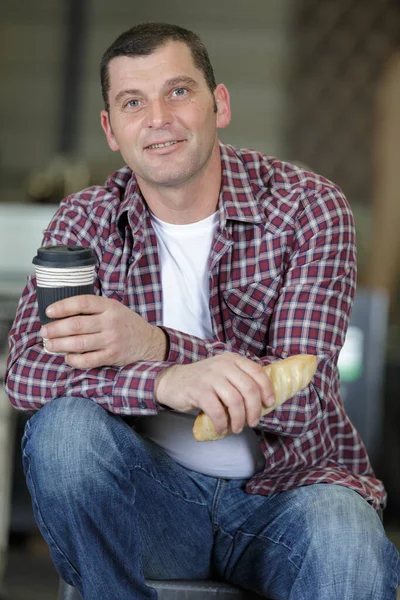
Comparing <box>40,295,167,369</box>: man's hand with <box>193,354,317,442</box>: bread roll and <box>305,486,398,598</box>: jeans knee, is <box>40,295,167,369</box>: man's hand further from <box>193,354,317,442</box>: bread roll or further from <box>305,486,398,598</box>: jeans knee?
<box>305,486,398,598</box>: jeans knee

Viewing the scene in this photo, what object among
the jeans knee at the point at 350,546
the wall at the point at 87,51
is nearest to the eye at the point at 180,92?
the jeans knee at the point at 350,546

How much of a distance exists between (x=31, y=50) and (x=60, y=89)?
9.7 inches

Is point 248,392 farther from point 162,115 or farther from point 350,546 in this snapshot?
point 162,115

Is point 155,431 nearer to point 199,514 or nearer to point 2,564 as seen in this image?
point 199,514

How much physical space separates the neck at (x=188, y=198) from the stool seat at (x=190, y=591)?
600mm

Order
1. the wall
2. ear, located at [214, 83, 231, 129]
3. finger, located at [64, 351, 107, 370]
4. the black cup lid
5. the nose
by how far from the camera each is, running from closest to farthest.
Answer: the black cup lid → finger, located at [64, 351, 107, 370] → the nose → ear, located at [214, 83, 231, 129] → the wall

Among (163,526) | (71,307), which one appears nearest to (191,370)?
(71,307)

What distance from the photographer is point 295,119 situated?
479cm

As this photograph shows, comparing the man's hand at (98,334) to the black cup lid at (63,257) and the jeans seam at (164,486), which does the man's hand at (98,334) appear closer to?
the black cup lid at (63,257)

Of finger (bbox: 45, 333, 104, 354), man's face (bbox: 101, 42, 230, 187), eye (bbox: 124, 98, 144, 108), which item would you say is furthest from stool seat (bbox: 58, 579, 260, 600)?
eye (bbox: 124, 98, 144, 108)

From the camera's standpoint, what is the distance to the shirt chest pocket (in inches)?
60.7

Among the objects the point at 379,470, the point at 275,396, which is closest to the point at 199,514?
the point at 275,396

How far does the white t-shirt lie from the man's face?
0.32 feet

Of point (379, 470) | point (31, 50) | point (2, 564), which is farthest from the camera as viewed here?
point (31, 50)
